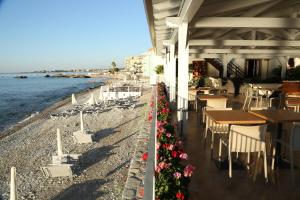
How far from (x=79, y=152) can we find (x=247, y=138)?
6050 mm

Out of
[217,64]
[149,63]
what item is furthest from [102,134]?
[149,63]

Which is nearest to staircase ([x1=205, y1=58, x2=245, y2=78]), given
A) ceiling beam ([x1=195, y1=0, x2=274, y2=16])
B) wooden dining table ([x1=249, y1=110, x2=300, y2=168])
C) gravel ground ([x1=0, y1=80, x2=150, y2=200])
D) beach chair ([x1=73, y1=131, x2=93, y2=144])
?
gravel ground ([x1=0, y1=80, x2=150, y2=200])

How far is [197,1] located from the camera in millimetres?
3666

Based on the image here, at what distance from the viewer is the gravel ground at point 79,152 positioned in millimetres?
5789

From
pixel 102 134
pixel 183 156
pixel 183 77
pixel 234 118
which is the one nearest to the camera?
pixel 183 156

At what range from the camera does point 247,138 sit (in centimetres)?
349

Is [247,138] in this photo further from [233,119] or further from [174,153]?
[174,153]

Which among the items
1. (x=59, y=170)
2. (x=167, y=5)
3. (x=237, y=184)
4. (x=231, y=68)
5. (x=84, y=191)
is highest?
(x=167, y=5)

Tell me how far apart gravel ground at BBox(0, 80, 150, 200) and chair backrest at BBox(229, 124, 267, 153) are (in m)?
2.95

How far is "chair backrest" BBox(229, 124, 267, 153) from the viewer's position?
3.43 m

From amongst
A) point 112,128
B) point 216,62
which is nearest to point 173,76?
point 112,128

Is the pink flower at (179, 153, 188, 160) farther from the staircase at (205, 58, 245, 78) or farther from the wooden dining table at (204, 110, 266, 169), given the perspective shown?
the staircase at (205, 58, 245, 78)

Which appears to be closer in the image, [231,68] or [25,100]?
[231,68]

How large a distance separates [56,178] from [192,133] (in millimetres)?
3377
